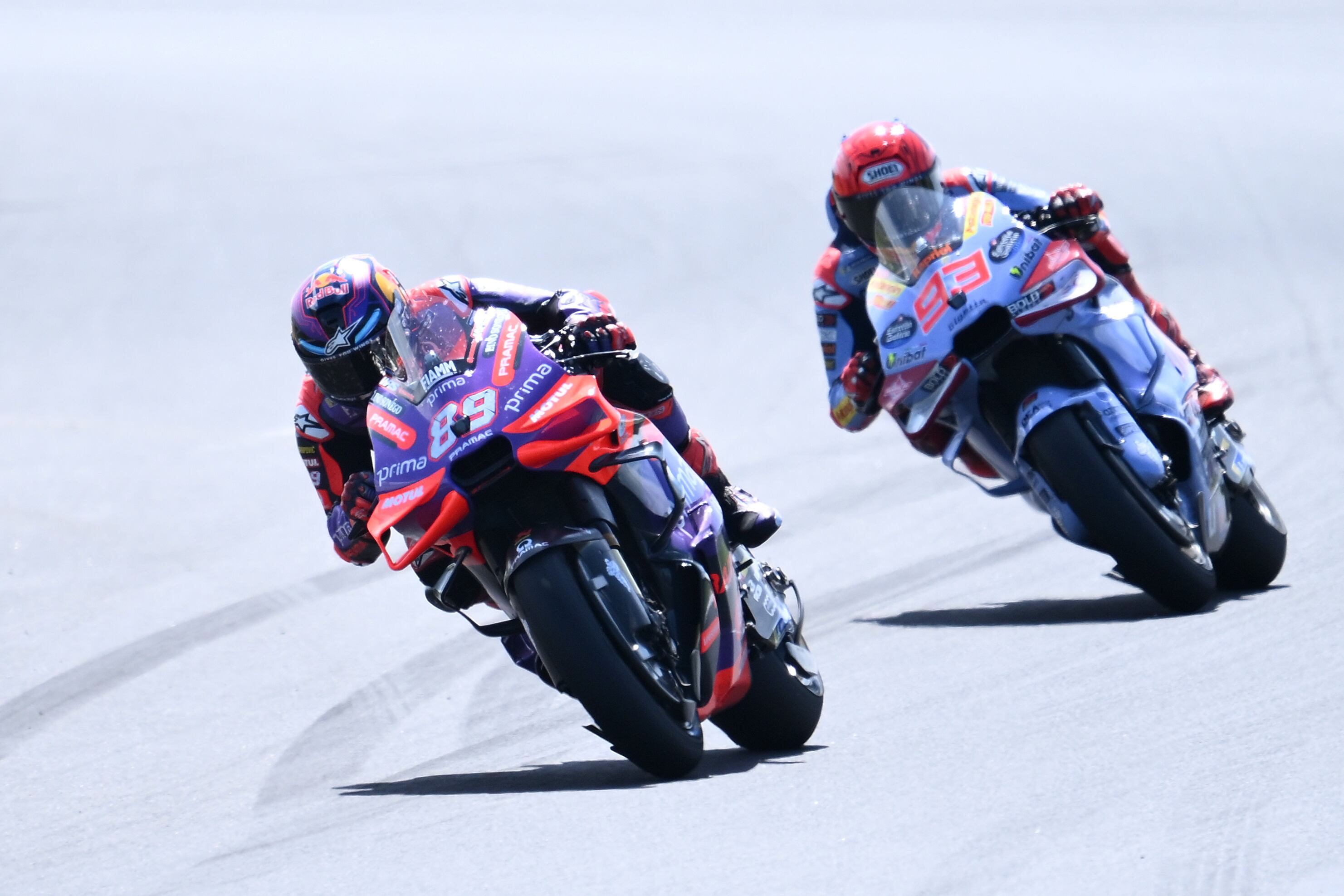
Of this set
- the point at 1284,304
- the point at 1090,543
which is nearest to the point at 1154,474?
the point at 1090,543

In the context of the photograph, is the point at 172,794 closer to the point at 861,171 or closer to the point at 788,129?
the point at 861,171

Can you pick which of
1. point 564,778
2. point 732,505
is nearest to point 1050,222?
point 732,505

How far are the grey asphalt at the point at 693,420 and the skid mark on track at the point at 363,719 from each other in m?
0.03

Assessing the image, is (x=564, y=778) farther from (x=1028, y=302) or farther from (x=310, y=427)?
(x=1028, y=302)

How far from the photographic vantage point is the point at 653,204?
16.2 meters

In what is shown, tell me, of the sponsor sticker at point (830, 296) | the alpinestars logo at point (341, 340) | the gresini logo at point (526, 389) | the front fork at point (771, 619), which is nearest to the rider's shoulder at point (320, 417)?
the alpinestars logo at point (341, 340)

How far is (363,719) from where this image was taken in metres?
7.18

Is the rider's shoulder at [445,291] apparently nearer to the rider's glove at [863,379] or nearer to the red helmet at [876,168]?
the red helmet at [876,168]

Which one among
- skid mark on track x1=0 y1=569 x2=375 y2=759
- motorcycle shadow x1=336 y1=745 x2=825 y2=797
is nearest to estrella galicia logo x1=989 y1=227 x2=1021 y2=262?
motorcycle shadow x1=336 y1=745 x2=825 y2=797

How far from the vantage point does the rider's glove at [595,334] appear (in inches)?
228

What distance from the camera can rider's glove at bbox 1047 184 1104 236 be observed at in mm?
7512

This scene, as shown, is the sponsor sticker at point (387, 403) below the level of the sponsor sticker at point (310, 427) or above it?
above

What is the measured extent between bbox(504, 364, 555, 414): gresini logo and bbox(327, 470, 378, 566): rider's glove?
0.64 m

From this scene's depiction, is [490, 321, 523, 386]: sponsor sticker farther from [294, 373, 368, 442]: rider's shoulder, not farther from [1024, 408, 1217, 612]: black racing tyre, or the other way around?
[1024, 408, 1217, 612]: black racing tyre
